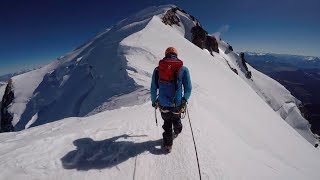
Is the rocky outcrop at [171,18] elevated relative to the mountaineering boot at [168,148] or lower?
elevated

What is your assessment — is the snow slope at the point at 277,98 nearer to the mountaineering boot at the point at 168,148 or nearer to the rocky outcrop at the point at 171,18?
the rocky outcrop at the point at 171,18

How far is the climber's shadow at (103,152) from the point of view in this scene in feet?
21.4

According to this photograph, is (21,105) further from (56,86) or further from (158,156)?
(158,156)

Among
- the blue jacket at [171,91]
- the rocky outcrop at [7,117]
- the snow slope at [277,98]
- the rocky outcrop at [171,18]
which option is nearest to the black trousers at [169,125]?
the blue jacket at [171,91]

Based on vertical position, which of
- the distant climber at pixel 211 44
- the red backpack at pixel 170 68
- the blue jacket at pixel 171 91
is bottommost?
the blue jacket at pixel 171 91

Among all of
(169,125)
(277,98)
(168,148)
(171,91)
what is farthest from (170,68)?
(277,98)

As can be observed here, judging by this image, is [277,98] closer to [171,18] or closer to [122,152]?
[171,18]

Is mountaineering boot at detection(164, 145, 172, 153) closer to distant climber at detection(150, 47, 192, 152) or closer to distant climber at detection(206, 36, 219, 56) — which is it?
distant climber at detection(150, 47, 192, 152)

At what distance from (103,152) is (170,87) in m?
2.33

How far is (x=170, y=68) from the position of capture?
23.0ft

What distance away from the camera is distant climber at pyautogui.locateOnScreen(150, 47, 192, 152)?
23.1 feet

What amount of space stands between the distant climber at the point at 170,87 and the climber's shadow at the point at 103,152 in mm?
655

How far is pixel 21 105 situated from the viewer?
1405 inches

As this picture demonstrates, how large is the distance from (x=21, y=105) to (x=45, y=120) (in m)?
10.6
